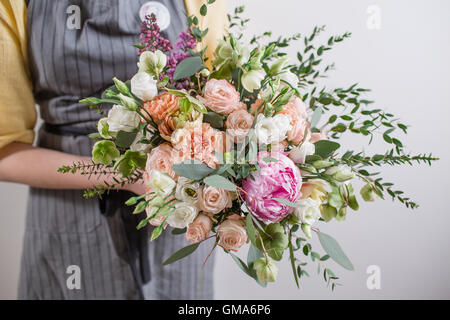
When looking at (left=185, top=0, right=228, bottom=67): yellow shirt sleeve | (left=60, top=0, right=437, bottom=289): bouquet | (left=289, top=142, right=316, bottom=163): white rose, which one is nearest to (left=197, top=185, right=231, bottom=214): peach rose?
(left=60, top=0, right=437, bottom=289): bouquet

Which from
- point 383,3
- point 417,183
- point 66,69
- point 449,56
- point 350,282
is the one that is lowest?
point 350,282

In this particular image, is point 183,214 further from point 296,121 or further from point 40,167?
point 40,167

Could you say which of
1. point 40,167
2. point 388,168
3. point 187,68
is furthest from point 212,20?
point 388,168

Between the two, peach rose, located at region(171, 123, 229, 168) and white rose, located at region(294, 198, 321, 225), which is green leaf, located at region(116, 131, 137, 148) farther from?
white rose, located at region(294, 198, 321, 225)

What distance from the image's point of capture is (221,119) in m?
0.43

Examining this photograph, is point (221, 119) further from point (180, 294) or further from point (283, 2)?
point (283, 2)

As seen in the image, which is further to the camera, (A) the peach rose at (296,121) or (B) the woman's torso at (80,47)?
(B) the woman's torso at (80,47)

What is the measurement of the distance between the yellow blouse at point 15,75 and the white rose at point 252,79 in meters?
A: 0.36

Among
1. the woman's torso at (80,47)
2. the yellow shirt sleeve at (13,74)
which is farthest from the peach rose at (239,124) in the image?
the yellow shirt sleeve at (13,74)

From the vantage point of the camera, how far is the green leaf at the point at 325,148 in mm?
418

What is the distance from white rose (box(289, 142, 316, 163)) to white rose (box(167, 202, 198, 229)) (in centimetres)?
14

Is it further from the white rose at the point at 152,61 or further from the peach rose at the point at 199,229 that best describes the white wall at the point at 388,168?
the peach rose at the point at 199,229
